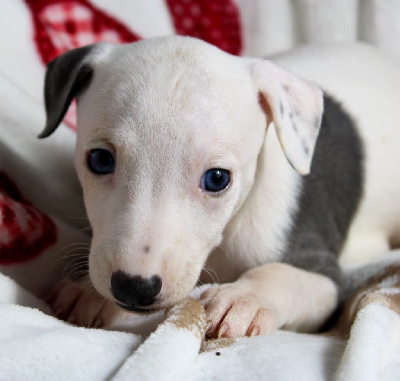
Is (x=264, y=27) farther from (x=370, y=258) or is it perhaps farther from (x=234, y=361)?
(x=234, y=361)

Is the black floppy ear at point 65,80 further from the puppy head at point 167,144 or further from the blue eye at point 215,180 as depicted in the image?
the blue eye at point 215,180

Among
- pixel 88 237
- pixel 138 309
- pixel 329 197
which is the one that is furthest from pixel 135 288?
pixel 329 197

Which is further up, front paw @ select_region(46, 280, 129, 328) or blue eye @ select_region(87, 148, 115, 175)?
blue eye @ select_region(87, 148, 115, 175)

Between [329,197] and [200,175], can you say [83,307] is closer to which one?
[200,175]

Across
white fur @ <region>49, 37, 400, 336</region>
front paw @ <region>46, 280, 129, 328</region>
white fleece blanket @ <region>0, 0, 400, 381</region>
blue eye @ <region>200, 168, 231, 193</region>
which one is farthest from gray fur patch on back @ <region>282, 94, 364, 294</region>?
front paw @ <region>46, 280, 129, 328</region>

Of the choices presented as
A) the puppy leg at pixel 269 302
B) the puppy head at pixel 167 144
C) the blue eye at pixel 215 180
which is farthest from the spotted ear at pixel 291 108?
the puppy leg at pixel 269 302

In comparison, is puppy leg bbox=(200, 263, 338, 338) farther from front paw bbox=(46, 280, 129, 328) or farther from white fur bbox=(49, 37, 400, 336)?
front paw bbox=(46, 280, 129, 328)

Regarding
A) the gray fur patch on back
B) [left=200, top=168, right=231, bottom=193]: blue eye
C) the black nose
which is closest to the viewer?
the black nose
